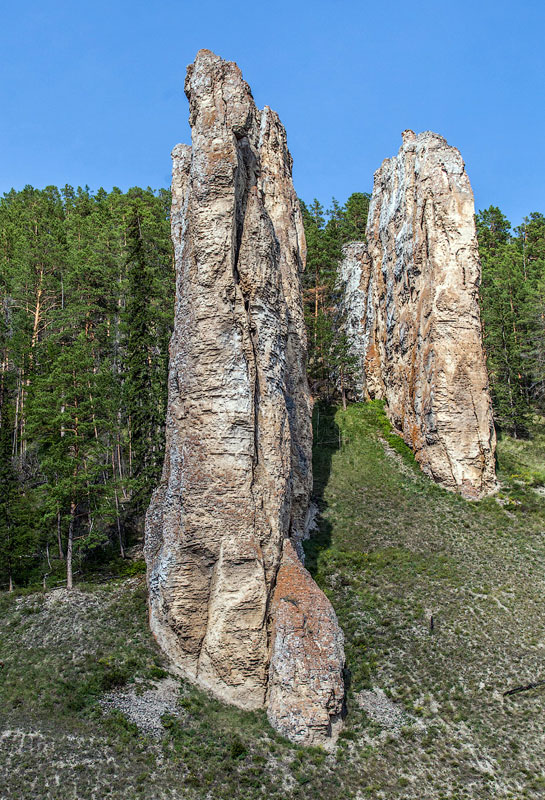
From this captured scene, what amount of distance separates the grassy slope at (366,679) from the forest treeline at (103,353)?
18.2 feet

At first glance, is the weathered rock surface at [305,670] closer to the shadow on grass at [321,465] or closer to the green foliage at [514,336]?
the shadow on grass at [321,465]

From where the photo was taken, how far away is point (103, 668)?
59.3ft

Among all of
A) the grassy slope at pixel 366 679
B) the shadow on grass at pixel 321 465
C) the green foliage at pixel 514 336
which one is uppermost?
the green foliage at pixel 514 336

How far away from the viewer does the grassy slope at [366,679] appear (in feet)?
47.7

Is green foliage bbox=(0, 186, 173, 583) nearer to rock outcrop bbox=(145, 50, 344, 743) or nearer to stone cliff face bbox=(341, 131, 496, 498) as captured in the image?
rock outcrop bbox=(145, 50, 344, 743)

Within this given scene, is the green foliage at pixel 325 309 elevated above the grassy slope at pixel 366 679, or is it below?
above

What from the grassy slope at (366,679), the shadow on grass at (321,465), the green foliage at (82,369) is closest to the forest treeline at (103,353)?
the green foliage at (82,369)

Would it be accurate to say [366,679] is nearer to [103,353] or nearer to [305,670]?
[305,670]

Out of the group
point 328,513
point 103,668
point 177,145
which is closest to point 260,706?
point 103,668

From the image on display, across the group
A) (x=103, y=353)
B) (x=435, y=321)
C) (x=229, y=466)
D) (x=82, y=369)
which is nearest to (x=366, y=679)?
(x=229, y=466)

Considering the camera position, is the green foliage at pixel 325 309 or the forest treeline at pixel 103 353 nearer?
the forest treeline at pixel 103 353

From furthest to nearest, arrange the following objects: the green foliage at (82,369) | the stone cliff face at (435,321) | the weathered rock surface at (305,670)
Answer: the stone cliff face at (435,321) → the green foliage at (82,369) → the weathered rock surface at (305,670)

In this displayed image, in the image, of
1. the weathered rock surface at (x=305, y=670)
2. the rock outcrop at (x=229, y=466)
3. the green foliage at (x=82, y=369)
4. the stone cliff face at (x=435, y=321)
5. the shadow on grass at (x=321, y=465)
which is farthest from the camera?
the stone cliff face at (x=435, y=321)

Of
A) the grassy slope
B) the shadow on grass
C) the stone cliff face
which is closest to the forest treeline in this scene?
the shadow on grass
